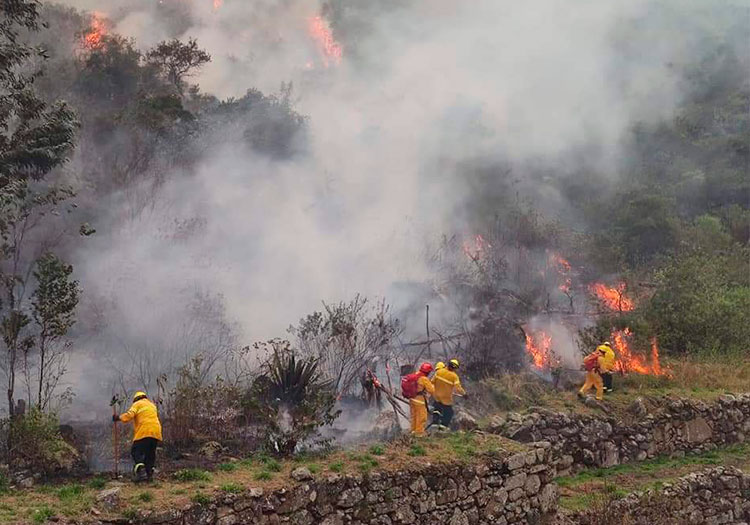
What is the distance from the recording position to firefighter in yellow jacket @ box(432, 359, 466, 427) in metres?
9.34

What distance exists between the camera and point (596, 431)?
1006cm

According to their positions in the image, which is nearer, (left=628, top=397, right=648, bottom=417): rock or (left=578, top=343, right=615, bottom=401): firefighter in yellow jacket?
(left=628, top=397, right=648, bottom=417): rock

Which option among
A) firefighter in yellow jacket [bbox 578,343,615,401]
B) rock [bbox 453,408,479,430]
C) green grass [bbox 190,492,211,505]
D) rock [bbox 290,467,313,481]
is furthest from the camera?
firefighter in yellow jacket [bbox 578,343,615,401]

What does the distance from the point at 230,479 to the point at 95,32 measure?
26237mm

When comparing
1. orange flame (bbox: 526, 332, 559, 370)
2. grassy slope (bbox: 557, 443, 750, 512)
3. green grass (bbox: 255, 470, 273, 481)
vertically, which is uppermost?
orange flame (bbox: 526, 332, 559, 370)

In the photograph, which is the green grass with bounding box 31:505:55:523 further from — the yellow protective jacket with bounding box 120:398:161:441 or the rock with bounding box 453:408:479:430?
the rock with bounding box 453:408:479:430

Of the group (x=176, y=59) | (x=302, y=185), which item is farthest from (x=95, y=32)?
(x=302, y=185)

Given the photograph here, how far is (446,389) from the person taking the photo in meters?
9.38

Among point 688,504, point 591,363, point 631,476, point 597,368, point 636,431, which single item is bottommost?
point 688,504

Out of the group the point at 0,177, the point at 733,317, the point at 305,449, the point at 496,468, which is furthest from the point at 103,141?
the point at 733,317

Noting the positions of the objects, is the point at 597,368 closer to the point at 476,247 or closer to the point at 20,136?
the point at 476,247

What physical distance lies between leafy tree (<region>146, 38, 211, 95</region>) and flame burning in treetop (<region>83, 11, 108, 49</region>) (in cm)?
216

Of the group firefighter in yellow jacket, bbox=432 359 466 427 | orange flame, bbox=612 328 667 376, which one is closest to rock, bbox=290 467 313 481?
firefighter in yellow jacket, bbox=432 359 466 427

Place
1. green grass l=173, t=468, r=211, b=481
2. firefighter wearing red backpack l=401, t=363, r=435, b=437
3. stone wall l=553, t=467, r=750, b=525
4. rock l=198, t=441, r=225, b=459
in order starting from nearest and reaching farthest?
green grass l=173, t=468, r=211, b=481 → rock l=198, t=441, r=225, b=459 → stone wall l=553, t=467, r=750, b=525 → firefighter wearing red backpack l=401, t=363, r=435, b=437
